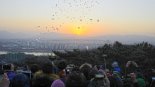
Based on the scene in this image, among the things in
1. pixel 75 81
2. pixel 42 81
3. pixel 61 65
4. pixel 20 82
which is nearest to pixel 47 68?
pixel 42 81

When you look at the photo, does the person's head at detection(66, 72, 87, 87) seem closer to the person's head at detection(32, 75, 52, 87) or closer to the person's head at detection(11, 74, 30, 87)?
the person's head at detection(32, 75, 52, 87)

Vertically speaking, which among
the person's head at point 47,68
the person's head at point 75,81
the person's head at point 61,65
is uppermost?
the person's head at point 47,68

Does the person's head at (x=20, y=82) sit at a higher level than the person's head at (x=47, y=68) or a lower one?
lower

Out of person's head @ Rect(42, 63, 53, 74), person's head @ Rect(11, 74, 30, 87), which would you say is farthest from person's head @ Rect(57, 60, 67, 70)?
person's head @ Rect(11, 74, 30, 87)

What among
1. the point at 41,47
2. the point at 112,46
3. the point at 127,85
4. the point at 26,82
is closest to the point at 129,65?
the point at 127,85

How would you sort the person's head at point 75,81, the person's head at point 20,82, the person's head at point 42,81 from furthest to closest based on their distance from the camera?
the person's head at point 75,81
the person's head at point 42,81
the person's head at point 20,82

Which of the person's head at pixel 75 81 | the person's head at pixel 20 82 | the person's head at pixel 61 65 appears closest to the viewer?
the person's head at pixel 20 82

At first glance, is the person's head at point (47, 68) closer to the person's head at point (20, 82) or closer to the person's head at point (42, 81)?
the person's head at point (42, 81)

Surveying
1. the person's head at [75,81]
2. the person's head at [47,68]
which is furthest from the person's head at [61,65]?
the person's head at [47,68]

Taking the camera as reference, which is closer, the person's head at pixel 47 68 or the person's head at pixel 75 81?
the person's head at pixel 47 68

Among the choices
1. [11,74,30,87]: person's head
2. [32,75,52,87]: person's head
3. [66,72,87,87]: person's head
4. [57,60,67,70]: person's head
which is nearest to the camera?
[11,74,30,87]: person's head

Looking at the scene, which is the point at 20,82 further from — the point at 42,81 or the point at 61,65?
the point at 61,65

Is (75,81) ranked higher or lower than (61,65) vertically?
lower

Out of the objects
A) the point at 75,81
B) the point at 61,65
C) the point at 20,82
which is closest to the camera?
the point at 20,82
